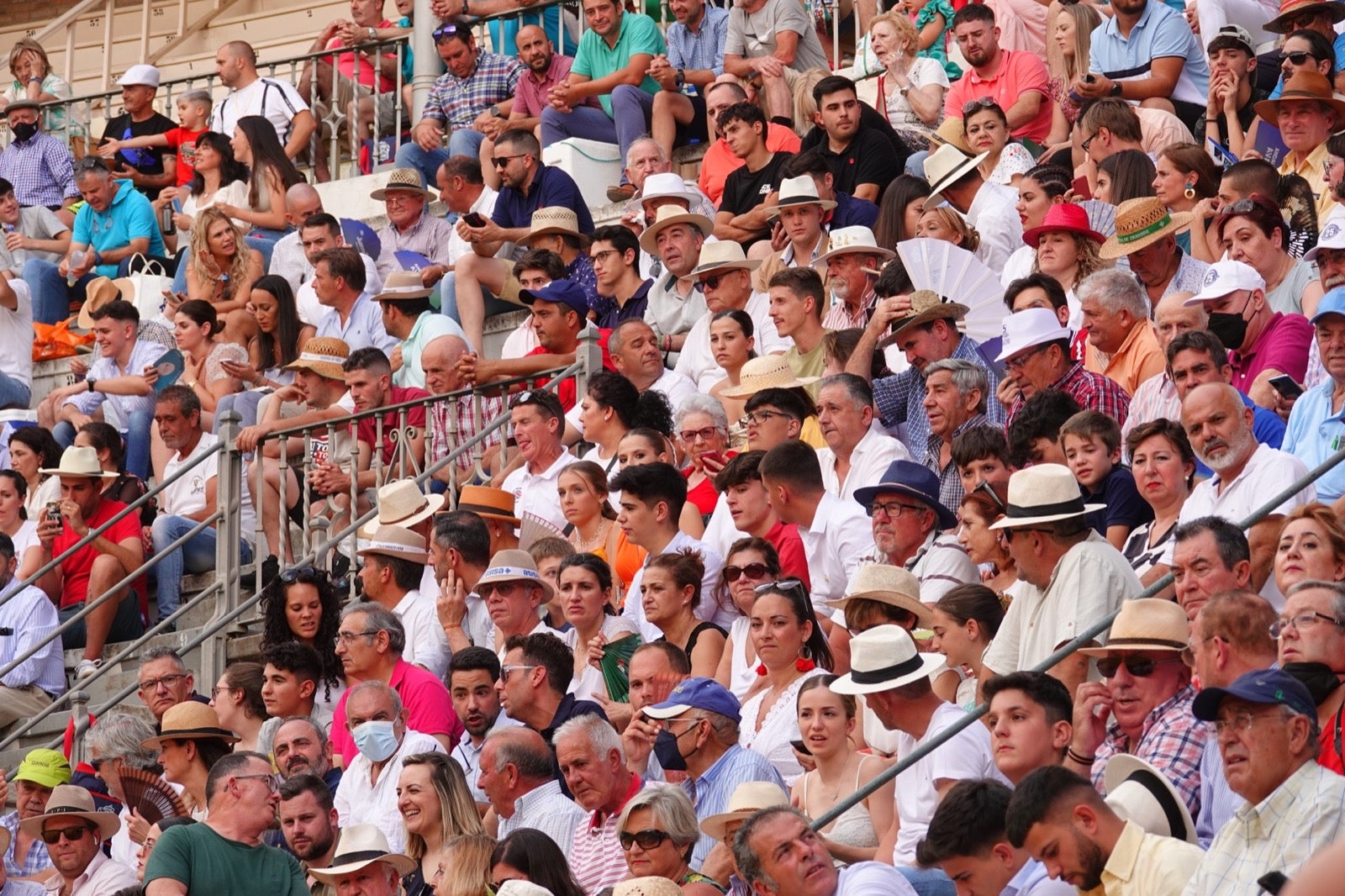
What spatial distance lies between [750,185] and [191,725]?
505 centimetres

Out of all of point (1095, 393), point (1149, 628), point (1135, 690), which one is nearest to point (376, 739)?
point (1095, 393)

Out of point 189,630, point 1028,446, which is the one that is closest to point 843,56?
point 189,630

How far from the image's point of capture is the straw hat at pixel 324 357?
13.4m

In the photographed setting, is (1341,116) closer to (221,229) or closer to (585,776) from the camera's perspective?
(585,776)

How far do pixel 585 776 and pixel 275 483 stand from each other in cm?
474

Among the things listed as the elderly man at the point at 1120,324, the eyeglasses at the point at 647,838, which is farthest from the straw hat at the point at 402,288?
Answer: the eyeglasses at the point at 647,838

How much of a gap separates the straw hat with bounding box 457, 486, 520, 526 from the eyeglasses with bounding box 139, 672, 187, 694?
5.11 ft

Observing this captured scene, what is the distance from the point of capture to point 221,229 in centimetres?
1562

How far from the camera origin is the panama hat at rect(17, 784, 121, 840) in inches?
408

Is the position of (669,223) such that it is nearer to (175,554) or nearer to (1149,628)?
(175,554)

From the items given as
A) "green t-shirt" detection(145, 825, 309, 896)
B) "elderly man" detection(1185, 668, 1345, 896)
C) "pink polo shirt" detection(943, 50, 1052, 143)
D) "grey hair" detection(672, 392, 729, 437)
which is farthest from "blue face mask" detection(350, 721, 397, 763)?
"pink polo shirt" detection(943, 50, 1052, 143)

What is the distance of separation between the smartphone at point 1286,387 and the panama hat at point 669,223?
4423 mm

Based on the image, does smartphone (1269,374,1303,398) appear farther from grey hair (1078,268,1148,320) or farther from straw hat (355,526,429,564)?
straw hat (355,526,429,564)

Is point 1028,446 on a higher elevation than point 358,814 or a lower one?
higher
